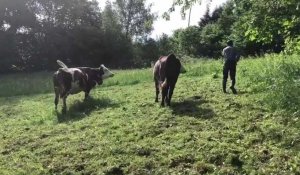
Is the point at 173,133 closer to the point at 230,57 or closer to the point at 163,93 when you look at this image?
the point at 163,93

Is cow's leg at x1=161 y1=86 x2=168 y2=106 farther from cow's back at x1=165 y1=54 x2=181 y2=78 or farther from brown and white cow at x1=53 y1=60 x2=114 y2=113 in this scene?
brown and white cow at x1=53 y1=60 x2=114 y2=113

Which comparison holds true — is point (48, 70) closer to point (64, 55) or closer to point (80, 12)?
point (64, 55)

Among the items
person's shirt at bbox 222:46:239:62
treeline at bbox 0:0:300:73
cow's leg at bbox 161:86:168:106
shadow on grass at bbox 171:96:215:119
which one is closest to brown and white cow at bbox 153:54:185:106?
cow's leg at bbox 161:86:168:106

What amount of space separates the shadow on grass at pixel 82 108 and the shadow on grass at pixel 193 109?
264 cm

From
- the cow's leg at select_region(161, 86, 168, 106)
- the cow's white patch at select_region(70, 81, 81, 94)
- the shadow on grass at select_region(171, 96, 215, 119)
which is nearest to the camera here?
the shadow on grass at select_region(171, 96, 215, 119)

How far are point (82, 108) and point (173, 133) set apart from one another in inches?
222

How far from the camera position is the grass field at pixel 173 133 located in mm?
10375

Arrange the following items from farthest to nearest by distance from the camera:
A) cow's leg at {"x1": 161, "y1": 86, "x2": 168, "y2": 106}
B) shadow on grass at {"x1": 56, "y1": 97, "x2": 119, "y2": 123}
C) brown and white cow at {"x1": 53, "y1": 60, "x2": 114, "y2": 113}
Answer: brown and white cow at {"x1": 53, "y1": 60, "x2": 114, "y2": 113}
shadow on grass at {"x1": 56, "y1": 97, "x2": 119, "y2": 123}
cow's leg at {"x1": 161, "y1": 86, "x2": 168, "y2": 106}

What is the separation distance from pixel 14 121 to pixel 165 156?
7.59 meters

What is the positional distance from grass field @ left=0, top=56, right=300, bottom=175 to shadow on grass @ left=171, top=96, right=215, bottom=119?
0.09 ft

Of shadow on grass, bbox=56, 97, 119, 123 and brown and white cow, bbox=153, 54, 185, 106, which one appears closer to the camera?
brown and white cow, bbox=153, 54, 185, 106

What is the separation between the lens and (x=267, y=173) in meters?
9.59

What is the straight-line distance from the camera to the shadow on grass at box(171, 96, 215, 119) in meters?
13.6

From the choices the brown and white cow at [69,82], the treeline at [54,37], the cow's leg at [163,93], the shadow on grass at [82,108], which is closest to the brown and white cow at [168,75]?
the cow's leg at [163,93]
